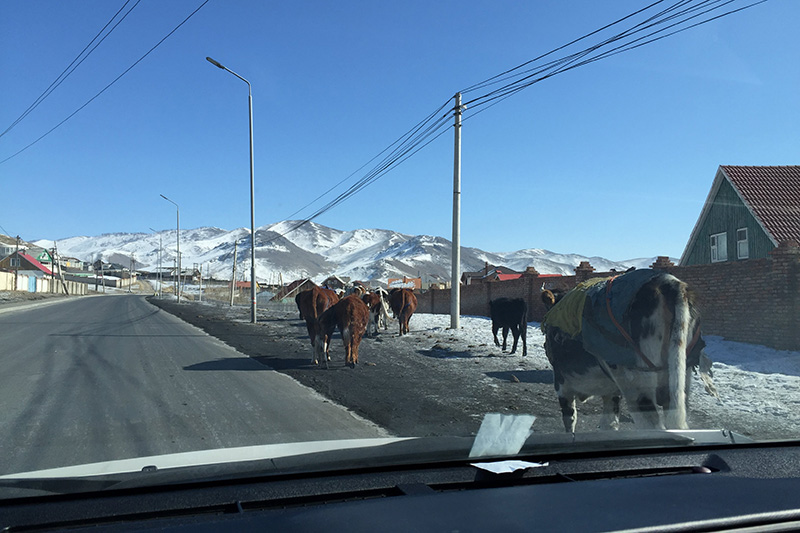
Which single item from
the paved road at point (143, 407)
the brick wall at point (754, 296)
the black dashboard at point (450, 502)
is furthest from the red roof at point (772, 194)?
the black dashboard at point (450, 502)

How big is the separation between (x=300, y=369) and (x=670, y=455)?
8.61 m

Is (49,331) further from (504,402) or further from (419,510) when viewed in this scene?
(419,510)

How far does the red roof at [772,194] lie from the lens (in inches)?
750

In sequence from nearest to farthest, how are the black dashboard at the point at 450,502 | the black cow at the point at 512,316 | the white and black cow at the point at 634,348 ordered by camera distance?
the black dashboard at the point at 450,502, the white and black cow at the point at 634,348, the black cow at the point at 512,316

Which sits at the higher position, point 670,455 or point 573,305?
point 573,305

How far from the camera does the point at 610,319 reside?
17.3 feet

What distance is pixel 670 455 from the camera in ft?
10.5

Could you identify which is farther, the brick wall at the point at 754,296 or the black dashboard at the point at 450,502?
the brick wall at the point at 754,296

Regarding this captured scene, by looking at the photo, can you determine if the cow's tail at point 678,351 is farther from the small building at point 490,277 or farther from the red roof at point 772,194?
the small building at point 490,277

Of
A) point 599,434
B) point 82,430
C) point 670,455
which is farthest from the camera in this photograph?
point 82,430

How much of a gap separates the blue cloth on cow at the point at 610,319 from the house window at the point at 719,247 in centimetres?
1944

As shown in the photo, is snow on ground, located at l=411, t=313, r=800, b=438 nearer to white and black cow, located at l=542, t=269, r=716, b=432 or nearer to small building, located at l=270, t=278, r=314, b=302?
white and black cow, located at l=542, t=269, r=716, b=432

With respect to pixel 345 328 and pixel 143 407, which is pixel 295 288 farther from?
pixel 143 407

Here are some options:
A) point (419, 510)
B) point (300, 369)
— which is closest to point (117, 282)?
point (300, 369)
